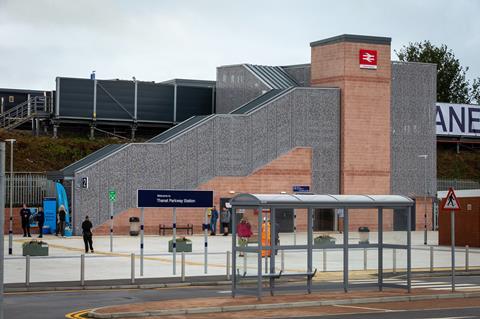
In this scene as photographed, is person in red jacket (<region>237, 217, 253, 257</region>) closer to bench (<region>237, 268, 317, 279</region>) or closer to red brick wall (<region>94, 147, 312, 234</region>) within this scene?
bench (<region>237, 268, 317, 279</region>)

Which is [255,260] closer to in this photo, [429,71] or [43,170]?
[43,170]

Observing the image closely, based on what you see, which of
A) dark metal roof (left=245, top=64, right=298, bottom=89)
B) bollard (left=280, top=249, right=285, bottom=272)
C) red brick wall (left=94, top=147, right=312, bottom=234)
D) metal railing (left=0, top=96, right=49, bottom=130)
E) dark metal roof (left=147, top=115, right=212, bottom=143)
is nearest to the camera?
bollard (left=280, top=249, right=285, bottom=272)

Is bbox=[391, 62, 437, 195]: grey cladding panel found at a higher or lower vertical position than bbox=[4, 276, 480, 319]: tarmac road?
higher

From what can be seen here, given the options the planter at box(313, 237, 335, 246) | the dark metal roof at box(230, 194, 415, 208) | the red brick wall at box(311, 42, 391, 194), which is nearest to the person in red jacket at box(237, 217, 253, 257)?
the dark metal roof at box(230, 194, 415, 208)

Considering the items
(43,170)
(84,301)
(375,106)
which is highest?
(375,106)

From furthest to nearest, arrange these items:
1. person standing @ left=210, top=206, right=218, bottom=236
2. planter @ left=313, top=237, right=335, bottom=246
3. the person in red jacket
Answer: person standing @ left=210, top=206, right=218, bottom=236 → planter @ left=313, top=237, right=335, bottom=246 → the person in red jacket

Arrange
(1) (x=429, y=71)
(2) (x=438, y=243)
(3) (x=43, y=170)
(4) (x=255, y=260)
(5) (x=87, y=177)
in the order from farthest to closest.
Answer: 1. (1) (x=429, y=71)
2. (3) (x=43, y=170)
3. (5) (x=87, y=177)
4. (2) (x=438, y=243)
5. (4) (x=255, y=260)

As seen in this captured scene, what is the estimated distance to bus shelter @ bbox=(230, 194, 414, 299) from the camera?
80.1 feet

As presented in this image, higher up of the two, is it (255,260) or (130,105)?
(130,105)

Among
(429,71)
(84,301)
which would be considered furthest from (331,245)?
(429,71)

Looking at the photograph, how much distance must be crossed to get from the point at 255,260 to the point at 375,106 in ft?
163

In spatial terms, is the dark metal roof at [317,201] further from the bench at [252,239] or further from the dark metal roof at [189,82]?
the dark metal roof at [189,82]

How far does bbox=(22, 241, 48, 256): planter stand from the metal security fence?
44510 millimetres

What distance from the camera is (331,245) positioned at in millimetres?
26078
